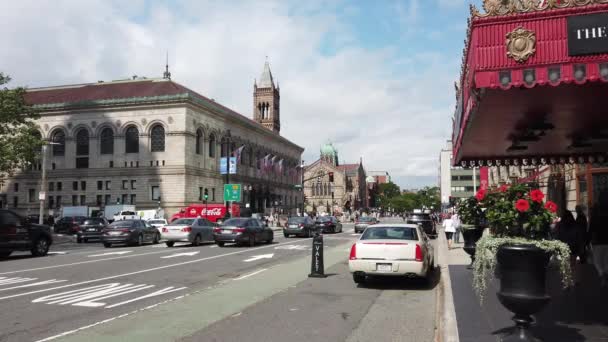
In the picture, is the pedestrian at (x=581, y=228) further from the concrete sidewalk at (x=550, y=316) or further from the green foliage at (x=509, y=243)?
the green foliage at (x=509, y=243)

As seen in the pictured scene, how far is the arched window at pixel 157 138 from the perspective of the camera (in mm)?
63281

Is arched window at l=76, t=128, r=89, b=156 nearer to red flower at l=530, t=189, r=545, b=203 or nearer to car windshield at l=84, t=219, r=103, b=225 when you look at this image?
car windshield at l=84, t=219, r=103, b=225

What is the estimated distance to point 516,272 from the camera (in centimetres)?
593

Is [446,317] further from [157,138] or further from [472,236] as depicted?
[157,138]

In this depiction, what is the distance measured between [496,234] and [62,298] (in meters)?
8.53

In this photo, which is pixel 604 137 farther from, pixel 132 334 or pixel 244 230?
pixel 244 230

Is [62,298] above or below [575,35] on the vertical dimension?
below

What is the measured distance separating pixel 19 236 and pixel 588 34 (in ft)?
66.6

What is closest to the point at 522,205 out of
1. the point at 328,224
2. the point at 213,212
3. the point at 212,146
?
the point at 328,224

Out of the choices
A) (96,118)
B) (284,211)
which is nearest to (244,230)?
Answer: (96,118)

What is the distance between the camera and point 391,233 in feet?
40.9

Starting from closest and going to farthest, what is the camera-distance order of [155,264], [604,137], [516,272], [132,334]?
[516,272]
[132,334]
[604,137]
[155,264]

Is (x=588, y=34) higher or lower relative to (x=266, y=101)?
lower

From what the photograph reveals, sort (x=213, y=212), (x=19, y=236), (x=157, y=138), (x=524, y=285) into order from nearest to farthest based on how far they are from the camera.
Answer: (x=524, y=285), (x=19, y=236), (x=213, y=212), (x=157, y=138)
